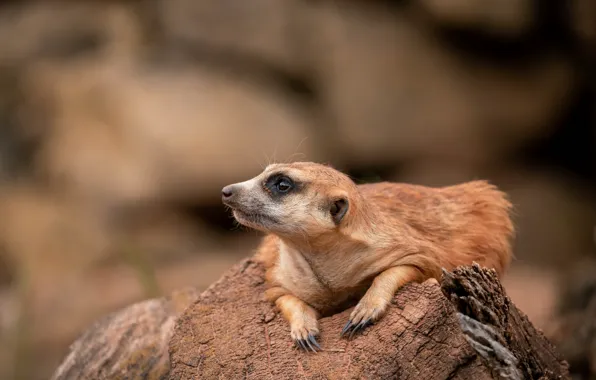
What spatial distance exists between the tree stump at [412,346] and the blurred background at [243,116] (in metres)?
5.71

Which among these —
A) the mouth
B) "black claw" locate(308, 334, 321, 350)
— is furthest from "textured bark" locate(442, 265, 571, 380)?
the mouth

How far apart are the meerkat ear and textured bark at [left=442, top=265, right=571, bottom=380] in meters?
0.56

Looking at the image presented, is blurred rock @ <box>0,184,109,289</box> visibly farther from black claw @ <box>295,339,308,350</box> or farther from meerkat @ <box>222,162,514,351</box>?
black claw @ <box>295,339,308,350</box>

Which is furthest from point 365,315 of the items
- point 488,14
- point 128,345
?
point 488,14

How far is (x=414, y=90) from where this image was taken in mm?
10219

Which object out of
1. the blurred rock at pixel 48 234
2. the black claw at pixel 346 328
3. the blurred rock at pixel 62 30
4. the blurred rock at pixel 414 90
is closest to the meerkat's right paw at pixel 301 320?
the black claw at pixel 346 328

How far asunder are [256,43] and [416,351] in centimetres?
733

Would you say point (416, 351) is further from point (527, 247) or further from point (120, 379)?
point (527, 247)

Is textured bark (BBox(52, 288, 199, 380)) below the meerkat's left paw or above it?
below

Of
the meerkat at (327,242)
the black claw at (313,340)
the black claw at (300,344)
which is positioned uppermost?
the meerkat at (327,242)

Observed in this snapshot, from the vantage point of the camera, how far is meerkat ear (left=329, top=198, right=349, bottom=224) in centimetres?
351

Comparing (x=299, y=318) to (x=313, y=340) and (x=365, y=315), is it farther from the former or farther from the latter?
(x=365, y=315)

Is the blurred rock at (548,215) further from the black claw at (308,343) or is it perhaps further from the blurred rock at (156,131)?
the black claw at (308,343)

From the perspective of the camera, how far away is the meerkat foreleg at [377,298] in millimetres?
3238
